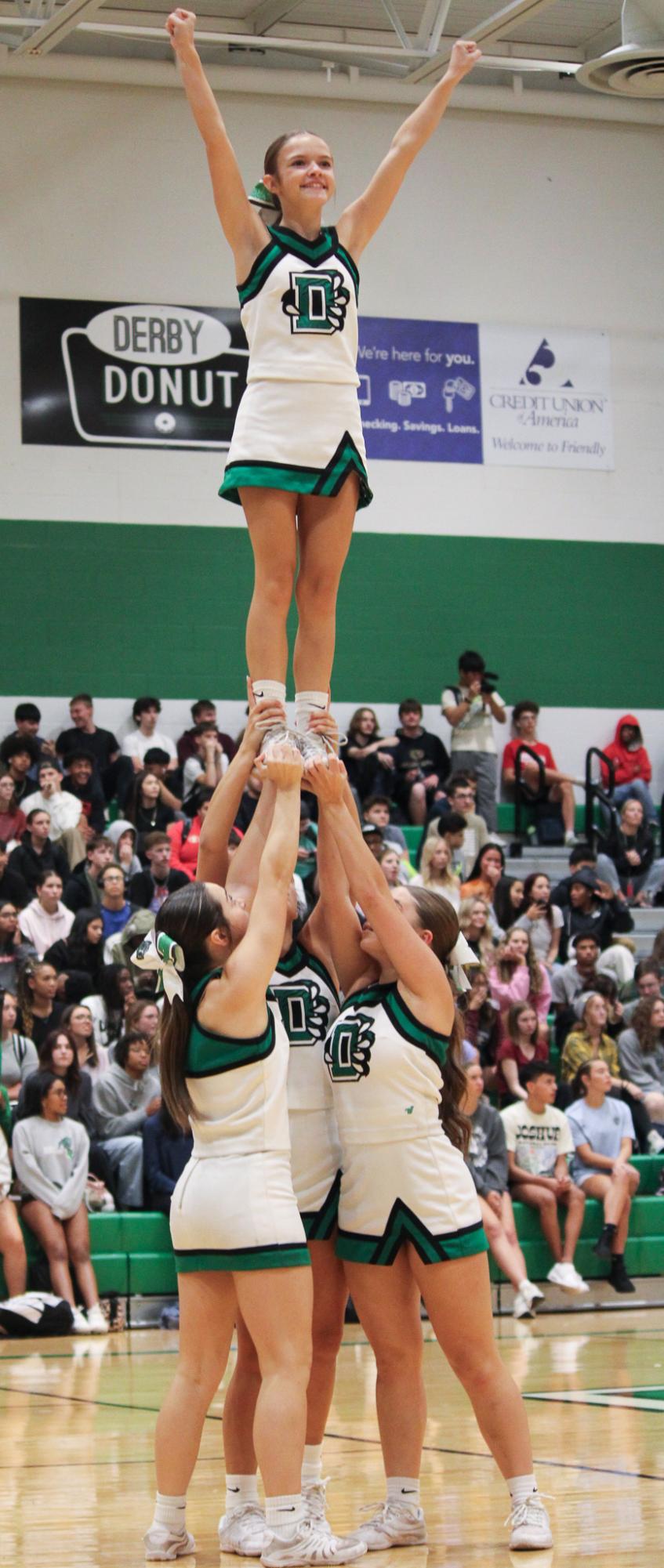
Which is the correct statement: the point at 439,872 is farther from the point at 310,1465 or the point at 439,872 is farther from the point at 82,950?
the point at 310,1465

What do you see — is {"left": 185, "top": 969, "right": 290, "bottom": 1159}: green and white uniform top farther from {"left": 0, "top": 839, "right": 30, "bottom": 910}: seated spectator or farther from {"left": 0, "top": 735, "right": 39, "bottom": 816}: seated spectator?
{"left": 0, "top": 735, "right": 39, "bottom": 816}: seated spectator

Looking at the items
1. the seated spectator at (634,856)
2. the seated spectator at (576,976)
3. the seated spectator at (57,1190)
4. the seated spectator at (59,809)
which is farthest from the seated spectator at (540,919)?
the seated spectator at (57,1190)

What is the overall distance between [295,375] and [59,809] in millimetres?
7435

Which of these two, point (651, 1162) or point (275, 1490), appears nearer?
point (275, 1490)

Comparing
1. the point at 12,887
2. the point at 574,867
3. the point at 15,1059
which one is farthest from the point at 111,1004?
the point at 574,867

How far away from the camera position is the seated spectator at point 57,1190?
28.3ft

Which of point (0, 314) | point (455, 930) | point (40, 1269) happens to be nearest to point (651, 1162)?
point (40, 1269)

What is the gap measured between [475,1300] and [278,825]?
3.75 ft

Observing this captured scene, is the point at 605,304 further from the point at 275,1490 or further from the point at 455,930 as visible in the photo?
the point at 275,1490

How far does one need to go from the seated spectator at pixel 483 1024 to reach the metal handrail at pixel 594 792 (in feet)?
11.3

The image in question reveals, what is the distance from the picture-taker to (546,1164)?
975 cm

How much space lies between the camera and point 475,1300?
4.21 metres

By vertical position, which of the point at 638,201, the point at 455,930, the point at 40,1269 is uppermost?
the point at 638,201

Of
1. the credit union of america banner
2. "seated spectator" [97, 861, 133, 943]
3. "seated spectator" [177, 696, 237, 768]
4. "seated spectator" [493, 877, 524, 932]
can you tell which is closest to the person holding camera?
"seated spectator" [177, 696, 237, 768]
